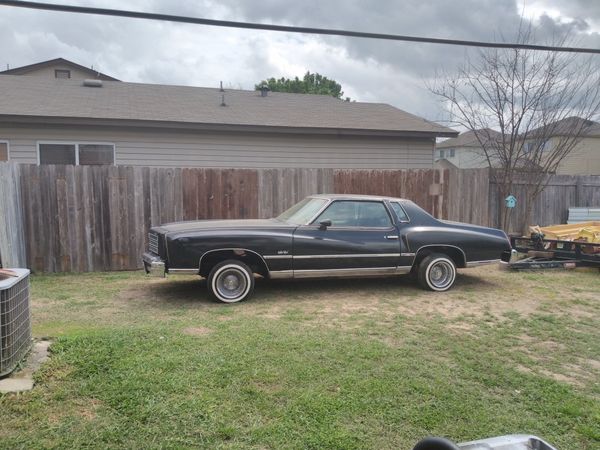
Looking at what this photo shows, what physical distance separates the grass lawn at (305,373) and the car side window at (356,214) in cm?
114

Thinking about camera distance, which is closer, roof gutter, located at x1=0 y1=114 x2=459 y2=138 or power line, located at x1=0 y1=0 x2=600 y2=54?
power line, located at x1=0 y1=0 x2=600 y2=54

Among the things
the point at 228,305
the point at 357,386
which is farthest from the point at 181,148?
the point at 357,386

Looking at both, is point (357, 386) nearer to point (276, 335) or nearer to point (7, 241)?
point (276, 335)

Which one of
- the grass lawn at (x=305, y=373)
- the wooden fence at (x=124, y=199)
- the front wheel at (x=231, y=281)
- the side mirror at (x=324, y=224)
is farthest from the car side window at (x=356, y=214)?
the wooden fence at (x=124, y=199)

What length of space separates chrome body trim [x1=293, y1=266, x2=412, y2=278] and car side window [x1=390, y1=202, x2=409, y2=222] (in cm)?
73

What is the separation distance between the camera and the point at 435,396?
3.74 metres

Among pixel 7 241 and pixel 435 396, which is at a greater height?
pixel 7 241

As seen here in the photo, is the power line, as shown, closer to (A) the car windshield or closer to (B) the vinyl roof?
(A) the car windshield

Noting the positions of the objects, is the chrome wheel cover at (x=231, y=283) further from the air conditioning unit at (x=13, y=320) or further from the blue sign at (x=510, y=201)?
the blue sign at (x=510, y=201)

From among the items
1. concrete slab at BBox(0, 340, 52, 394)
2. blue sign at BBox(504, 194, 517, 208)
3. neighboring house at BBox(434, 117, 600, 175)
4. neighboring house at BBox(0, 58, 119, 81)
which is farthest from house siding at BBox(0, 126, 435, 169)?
neighboring house at BBox(0, 58, 119, 81)

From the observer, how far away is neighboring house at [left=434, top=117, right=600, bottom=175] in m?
13.2

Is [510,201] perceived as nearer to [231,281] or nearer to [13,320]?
[231,281]

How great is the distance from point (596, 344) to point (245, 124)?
28.4 ft

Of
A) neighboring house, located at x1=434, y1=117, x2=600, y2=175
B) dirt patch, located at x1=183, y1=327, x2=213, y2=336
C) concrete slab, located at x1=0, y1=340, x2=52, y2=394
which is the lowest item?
dirt patch, located at x1=183, y1=327, x2=213, y2=336
